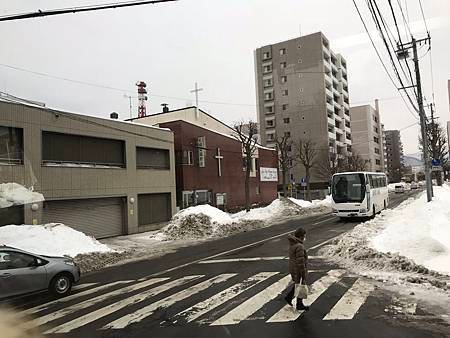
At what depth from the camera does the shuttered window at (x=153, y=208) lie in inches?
1097

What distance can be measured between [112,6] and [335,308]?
275 inches

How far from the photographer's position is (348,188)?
1032 inches

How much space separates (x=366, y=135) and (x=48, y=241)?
10493cm

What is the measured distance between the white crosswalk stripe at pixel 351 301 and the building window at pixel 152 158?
67.5 ft

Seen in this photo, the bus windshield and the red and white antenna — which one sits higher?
the red and white antenna

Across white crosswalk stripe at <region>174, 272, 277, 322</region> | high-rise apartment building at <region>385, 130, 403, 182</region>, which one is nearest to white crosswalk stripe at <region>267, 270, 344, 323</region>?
white crosswalk stripe at <region>174, 272, 277, 322</region>

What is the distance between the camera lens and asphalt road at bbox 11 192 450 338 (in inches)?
A: 267

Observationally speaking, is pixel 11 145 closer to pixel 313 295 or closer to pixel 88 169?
pixel 88 169

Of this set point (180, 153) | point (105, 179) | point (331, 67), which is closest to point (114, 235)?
point (105, 179)

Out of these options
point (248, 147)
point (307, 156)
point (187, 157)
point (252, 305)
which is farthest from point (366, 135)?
point (252, 305)

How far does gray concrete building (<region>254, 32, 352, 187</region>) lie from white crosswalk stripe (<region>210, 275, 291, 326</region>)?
2797 inches

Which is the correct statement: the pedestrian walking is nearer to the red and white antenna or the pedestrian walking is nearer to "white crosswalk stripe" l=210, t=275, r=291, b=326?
"white crosswalk stripe" l=210, t=275, r=291, b=326

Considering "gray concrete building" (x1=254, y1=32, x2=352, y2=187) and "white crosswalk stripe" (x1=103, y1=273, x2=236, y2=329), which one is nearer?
"white crosswalk stripe" (x1=103, y1=273, x2=236, y2=329)

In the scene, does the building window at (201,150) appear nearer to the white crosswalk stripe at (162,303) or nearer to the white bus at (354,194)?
the white bus at (354,194)
